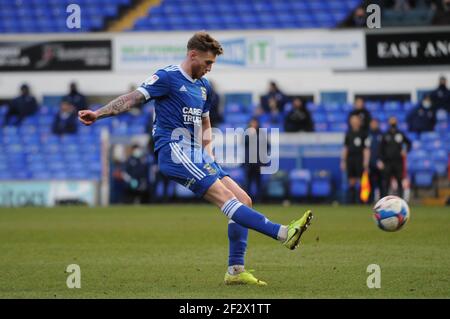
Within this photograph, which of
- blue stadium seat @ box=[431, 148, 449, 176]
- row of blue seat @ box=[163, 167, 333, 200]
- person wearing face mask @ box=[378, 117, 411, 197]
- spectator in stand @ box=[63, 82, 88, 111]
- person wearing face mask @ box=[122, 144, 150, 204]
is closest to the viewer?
person wearing face mask @ box=[378, 117, 411, 197]

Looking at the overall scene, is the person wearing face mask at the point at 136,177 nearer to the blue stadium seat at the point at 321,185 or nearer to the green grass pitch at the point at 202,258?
the blue stadium seat at the point at 321,185

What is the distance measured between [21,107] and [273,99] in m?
7.61

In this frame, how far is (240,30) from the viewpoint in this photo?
88.3 feet

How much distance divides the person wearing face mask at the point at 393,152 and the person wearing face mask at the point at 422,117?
2.51m

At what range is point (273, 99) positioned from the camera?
2491 cm

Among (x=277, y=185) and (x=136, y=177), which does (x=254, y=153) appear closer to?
(x=277, y=185)

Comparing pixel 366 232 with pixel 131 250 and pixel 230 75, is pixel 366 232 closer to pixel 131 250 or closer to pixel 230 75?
pixel 131 250

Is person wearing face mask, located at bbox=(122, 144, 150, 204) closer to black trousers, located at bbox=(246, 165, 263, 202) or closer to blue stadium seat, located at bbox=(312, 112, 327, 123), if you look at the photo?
black trousers, located at bbox=(246, 165, 263, 202)

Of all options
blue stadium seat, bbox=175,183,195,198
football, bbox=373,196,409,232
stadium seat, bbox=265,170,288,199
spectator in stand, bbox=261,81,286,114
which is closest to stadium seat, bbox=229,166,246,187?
stadium seat, bbox=265,170,288,199

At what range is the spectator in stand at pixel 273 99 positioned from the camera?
81.6 feet

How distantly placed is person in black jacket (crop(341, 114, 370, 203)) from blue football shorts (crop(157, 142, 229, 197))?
1323cm

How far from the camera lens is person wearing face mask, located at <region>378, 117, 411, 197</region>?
2130 centimetres
